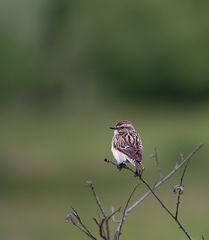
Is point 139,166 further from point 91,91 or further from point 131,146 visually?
point 91,91

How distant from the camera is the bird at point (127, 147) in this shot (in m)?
5.48

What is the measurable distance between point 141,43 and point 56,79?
8.62 ft

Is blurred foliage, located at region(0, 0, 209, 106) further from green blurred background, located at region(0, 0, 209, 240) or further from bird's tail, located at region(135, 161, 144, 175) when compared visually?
bird's tail, located at region(135, 161, 144, 175)

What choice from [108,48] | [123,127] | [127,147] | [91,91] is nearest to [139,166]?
[127,147]

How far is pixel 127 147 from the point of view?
5656mm

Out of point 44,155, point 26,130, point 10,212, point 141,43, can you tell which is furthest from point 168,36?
point 10,212

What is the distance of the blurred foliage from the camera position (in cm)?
2208

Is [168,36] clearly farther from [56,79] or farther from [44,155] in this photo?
[44,155]

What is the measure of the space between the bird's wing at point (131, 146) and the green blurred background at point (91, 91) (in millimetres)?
7473

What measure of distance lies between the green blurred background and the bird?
7332 mm

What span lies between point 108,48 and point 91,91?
5.88 feet

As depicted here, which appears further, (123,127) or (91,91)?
(91,91)

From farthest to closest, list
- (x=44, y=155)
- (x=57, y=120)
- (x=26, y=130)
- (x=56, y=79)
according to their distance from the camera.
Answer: (x=56, y=79), (x=57, y=120), (x=26, y=130), (x=44, y=155)

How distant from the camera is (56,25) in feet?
76.6
